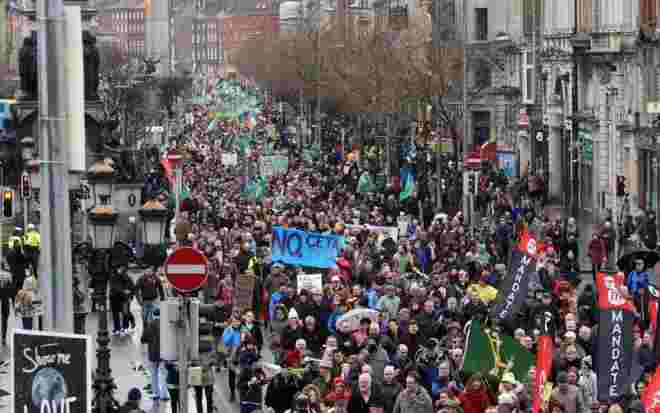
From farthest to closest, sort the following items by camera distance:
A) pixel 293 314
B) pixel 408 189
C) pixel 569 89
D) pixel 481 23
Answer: pixel 481 23 → pixel 569 89 → pixel 408 189 → pixel 293 314

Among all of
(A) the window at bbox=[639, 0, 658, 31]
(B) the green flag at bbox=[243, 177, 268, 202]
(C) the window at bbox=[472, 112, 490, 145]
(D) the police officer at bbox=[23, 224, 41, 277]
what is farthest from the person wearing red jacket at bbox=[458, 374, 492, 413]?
(C) the window at bbox=[472, 112, 490, 145]

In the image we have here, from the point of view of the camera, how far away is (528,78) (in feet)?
257

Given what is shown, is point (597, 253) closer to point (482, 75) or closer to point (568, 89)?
point (568, 89)

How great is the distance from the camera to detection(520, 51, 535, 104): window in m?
77.6

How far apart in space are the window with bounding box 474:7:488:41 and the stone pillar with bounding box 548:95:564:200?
697 inches

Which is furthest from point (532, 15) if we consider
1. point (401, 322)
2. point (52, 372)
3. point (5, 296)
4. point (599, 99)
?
point (52, 372)

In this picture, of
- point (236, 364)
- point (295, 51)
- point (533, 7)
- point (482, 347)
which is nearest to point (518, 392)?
point (482, 347)

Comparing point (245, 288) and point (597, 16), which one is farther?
point (597, 16)

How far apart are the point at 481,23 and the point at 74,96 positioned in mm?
76395

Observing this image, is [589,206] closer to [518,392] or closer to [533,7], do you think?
[533,7]

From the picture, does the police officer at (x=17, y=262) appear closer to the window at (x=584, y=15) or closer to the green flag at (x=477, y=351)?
the green flag at (x=477, y=351)

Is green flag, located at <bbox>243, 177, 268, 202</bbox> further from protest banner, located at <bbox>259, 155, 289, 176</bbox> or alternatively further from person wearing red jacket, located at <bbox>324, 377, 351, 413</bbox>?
person wearing red jacket, located at <bbox>324, 377, 351, 413</bbox>

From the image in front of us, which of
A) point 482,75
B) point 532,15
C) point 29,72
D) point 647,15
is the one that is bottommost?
point 482,75

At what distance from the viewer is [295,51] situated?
120 meters
